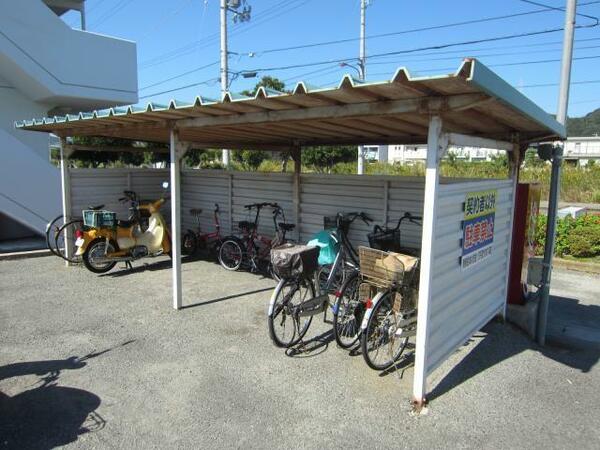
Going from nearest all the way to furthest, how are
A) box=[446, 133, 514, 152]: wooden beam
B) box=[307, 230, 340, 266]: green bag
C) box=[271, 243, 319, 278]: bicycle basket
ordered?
box=[446, 133, 514, 152]: wooden beam
box=[271, 243, 319, 278]: bicycle basket
box=[307, 230, 340, 266]: green bag

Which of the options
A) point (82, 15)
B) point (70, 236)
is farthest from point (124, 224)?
point (82, 15)

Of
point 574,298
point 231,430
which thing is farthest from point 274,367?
point 574,298

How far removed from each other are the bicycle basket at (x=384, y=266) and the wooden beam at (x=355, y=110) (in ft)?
4.00

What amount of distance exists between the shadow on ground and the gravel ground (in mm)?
12

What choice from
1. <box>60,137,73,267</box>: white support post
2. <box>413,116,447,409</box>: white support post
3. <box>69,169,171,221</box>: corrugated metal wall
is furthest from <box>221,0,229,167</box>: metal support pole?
<box>413,116,447,409</box>: white support post

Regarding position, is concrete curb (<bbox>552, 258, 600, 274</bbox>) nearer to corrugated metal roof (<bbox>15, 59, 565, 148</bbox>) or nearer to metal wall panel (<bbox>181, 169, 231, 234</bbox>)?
corrugated metal roof (<bbox>15, 59, 565, 148</bbox>)

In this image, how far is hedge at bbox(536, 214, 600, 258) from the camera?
8.09m

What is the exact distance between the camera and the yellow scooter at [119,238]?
22.1ft

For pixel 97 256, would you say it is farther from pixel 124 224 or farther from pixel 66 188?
pixel 66 188

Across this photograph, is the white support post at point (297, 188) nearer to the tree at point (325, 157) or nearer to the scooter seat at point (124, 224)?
the scooter seat at point (124, 224)

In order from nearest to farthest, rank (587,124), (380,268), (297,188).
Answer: (380,268) < (297,188) < (587,124)

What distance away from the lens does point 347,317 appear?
4160 millimetres

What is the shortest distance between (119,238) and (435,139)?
565 cm

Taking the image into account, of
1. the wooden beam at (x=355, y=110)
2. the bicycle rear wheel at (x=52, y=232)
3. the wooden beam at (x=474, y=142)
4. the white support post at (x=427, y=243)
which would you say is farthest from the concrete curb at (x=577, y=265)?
the bicycle rear wheel at (x=52, y=232)
